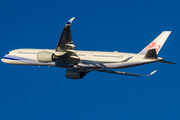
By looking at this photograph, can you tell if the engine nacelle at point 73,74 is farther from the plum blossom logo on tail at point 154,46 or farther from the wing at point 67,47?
the plum blossom logo on tail at point 154,46

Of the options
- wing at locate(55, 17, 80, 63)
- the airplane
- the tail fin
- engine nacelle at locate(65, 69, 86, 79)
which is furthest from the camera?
engine nacelle at locate(65, 69, 86, 79)

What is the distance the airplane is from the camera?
1244 inches

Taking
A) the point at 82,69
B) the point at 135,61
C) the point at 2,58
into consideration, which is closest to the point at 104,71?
the point at 82,69

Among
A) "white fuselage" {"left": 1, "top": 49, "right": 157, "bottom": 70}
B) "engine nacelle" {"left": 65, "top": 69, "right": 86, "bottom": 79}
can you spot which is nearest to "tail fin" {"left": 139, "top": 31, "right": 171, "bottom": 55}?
"white fuselage" {"left": 1, "top": 49, "right": 157, "bottom": 70}

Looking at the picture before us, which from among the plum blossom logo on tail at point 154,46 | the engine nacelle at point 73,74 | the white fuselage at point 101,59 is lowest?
the engine nacelle at point 73,74

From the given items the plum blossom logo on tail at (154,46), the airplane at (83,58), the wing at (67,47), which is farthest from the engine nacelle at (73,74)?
the plum blossom logo on tail at (154,46)

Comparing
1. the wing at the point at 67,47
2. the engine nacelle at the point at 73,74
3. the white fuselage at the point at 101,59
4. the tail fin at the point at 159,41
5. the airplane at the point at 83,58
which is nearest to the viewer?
the wing at the point at 67,47

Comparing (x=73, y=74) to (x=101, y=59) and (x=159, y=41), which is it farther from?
(x=159, y=41)

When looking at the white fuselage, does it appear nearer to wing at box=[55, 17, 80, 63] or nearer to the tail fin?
wing at box=[55, 17, 80, 63]

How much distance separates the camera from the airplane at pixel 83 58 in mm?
31591

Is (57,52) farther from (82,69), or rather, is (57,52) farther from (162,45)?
(162,45)

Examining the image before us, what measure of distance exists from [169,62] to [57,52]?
13.7m

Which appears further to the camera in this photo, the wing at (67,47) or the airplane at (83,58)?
the airplane at (83,58)

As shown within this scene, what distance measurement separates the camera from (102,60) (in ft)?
114
